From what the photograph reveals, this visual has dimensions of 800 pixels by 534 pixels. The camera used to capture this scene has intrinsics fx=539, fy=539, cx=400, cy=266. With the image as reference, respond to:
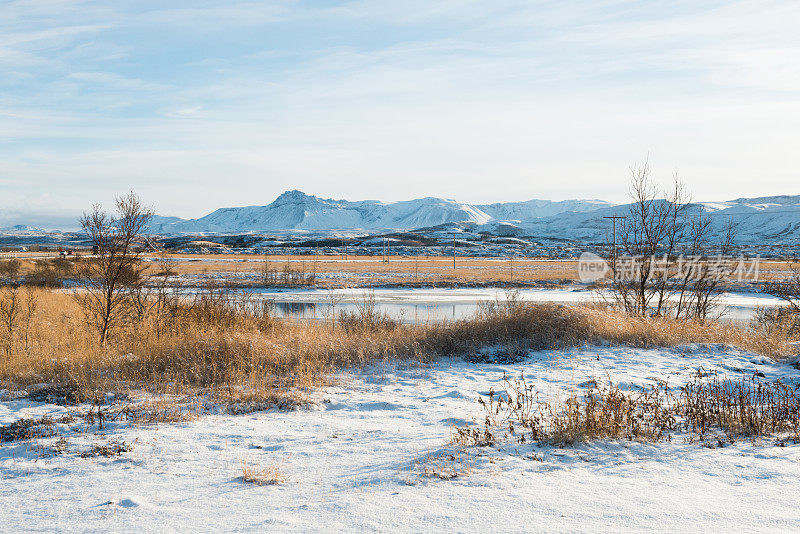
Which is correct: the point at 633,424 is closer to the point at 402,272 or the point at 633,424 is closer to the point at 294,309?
the point at 294,309

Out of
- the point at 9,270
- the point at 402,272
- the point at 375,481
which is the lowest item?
the point at 402,272

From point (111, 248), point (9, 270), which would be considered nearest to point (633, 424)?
point (111, 248)

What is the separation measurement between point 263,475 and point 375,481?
1.05 metres

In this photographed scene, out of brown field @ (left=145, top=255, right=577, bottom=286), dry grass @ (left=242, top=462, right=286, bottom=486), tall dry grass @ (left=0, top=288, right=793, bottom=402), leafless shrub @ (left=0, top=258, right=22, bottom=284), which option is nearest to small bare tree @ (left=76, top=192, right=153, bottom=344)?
tall dry grass @ (left=0, top=288, right=793, bottom=402)

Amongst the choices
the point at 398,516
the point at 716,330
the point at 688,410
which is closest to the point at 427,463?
the point at 398,516

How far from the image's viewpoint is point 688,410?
6957 mm

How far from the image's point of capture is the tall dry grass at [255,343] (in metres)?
8.67

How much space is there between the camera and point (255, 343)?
10.2 m

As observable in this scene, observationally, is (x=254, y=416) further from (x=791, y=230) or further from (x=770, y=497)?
(x=791, y=230)

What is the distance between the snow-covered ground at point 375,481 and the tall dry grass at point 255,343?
1311 millimetres

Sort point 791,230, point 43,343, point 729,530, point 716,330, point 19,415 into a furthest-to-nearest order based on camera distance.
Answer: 1. point 791,230
2. point 716,330
3. point 43,343
4. point 19,415
5. point 729,530

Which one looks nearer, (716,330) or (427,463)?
(427,463)

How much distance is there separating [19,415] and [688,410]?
338 inches

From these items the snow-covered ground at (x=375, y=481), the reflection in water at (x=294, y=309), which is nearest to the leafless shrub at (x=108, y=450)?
the snow-covered ground at (x=375, y=481)
